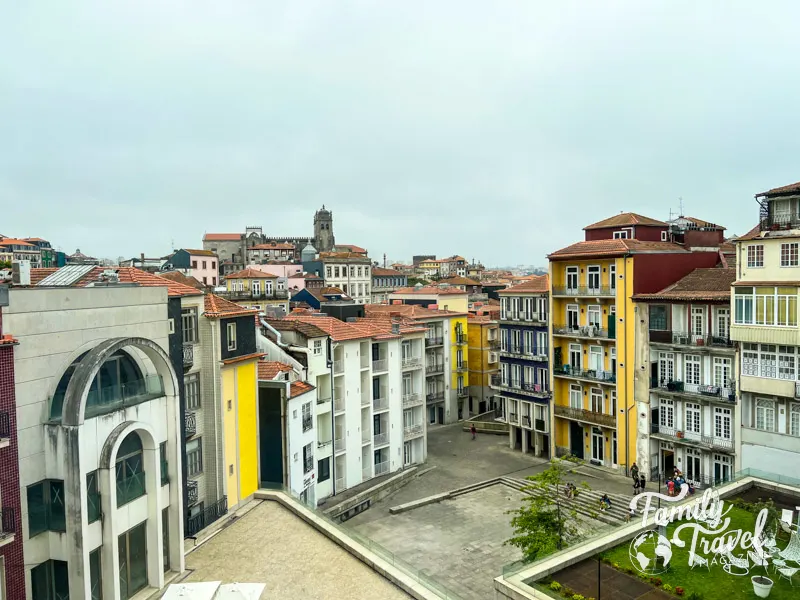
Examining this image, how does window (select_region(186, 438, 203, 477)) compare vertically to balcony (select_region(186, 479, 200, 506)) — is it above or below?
above

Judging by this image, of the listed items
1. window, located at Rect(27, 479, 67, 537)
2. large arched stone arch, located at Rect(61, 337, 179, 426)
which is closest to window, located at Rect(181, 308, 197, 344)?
large arched stone arch, located at Rect(61, 337, 179, 426)

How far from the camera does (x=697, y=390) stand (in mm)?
38312

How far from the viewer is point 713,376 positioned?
37.6 metres

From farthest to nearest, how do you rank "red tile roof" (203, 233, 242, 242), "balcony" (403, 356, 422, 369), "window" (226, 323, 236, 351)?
"red tile roof" (203, 233, 242, 242)
"balcony" (403, 356, 422, 369)
"window" (226, 323, 236, 351)

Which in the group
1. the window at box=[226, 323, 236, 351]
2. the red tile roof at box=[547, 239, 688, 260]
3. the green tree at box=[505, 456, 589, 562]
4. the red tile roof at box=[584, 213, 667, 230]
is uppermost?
the red tile roof at box=[584, 213, 667, 230]

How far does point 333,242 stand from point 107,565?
526ft

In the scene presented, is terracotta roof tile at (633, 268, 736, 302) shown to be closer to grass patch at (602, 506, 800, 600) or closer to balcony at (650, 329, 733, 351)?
balcony at (650, 329, 733, 351)

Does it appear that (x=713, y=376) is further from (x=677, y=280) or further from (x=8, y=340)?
(x=8, y=340)

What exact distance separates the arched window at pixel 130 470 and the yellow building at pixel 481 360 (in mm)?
47571

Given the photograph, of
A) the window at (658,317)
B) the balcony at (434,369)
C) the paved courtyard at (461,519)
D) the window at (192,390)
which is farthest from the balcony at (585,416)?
the window at (192,390)

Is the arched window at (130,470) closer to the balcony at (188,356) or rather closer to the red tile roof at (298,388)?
the balcony at (188,356)

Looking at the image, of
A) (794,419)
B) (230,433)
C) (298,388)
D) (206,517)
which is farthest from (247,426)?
(794,419)

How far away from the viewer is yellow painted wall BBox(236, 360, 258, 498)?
30906 mm

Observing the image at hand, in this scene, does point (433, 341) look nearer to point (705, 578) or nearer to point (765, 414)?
point (765, 414)
